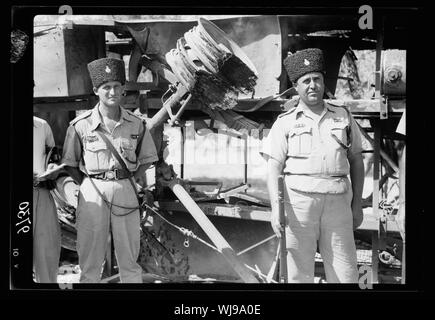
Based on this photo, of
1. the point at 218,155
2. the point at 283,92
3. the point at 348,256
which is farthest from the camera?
the point at 218,155

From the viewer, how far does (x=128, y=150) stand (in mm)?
5711

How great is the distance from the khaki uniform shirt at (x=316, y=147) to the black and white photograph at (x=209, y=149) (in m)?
0.01

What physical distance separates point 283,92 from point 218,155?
85 cm

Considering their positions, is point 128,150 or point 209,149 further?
point 209,149

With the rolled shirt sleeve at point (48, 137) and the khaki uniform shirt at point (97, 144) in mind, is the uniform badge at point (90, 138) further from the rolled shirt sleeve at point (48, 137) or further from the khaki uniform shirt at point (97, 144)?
the rolled shirt sleeve at point (48, 137)

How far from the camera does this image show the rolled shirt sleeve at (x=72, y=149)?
5660 millimetres

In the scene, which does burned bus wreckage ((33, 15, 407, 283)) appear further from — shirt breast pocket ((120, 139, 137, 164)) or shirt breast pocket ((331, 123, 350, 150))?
shirt breast pocket ((331, 123, 350, 150))

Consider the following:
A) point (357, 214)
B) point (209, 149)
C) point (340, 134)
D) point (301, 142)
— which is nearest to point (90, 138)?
point (209, 149)

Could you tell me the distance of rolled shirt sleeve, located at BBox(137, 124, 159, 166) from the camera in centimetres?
582

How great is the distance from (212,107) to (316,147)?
1.14 meters

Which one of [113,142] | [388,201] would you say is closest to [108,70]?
[113,142]

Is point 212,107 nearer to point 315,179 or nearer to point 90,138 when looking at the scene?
point 90,138
